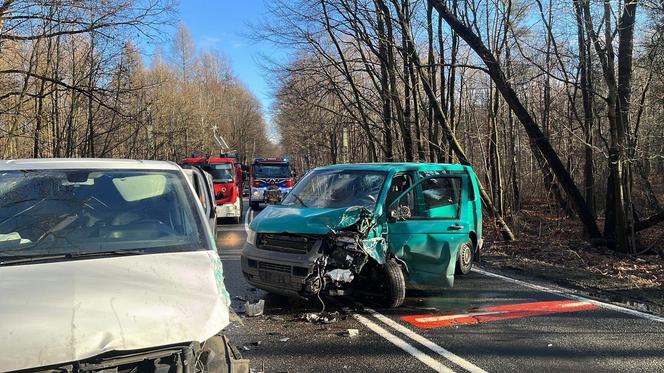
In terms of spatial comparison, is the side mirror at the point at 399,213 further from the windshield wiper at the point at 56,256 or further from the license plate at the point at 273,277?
the windshield wiper at the point at 56,256

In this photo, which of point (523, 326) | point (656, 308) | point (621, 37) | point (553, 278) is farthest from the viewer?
point (621, 37)

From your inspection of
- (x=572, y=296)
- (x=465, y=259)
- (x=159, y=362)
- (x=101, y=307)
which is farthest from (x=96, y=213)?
(x=465, y=259)

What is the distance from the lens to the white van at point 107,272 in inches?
94.1

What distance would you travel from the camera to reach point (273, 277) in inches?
244

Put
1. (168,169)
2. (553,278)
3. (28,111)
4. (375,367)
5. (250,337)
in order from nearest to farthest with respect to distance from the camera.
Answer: (168,169), (375,367), (250,337), (553,278), (28,111)

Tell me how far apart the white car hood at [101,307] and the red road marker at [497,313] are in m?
3.53

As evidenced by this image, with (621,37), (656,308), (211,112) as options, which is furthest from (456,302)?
(211,112)

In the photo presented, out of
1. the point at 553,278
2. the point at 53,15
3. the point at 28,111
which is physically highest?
the point at 53,15

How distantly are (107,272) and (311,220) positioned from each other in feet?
11.4

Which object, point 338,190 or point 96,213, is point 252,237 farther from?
point 96,213

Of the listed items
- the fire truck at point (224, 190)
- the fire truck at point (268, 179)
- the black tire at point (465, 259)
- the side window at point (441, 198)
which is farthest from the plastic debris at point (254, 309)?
the fire truck at point (268, 179)

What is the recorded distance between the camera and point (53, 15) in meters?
15.3

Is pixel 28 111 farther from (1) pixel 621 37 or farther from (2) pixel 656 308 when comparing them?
(2) pixel 656 308

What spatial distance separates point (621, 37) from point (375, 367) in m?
9.78
